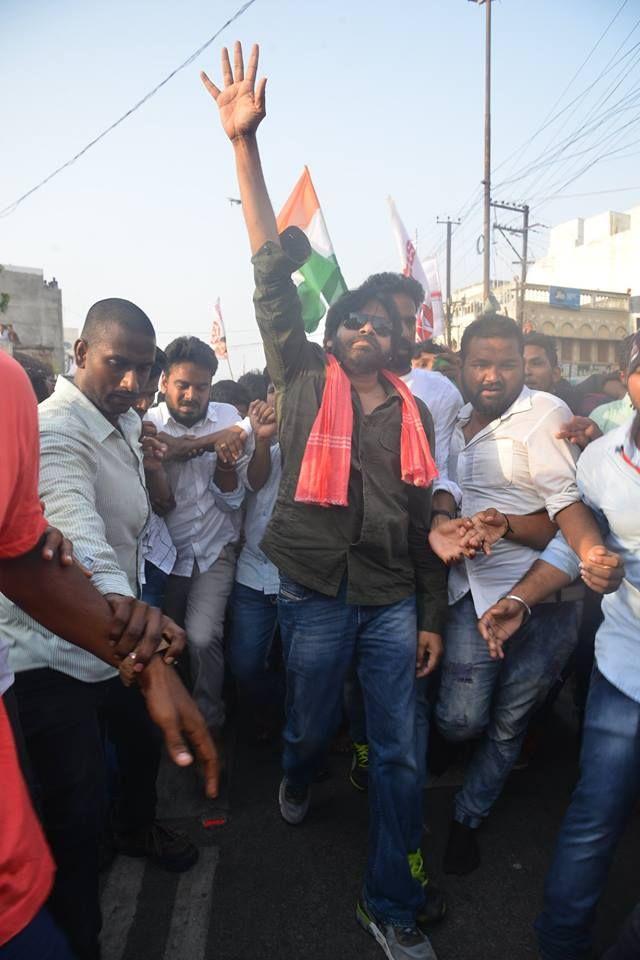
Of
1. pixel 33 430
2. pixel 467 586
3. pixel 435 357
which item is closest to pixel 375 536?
pixel 467 586

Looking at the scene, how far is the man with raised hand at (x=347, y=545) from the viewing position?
7.61 ft

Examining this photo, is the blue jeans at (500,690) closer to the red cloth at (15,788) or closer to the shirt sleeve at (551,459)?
the shirt sleeve at (551,459)

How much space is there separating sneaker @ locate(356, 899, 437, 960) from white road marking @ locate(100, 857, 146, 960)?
87 centimetres

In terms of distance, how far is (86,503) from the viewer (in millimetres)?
1937

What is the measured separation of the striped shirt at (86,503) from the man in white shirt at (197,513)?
3.09 feet

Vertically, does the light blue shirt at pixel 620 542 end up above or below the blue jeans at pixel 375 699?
above

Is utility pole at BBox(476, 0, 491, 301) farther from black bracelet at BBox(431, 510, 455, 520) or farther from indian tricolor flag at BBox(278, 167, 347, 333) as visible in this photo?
black bracelet at BBox(431, 510, 455, 520)

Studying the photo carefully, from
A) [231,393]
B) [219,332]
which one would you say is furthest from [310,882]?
[219,332]

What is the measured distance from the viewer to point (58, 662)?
77.9 inches

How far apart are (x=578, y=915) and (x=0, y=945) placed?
1.70 metres

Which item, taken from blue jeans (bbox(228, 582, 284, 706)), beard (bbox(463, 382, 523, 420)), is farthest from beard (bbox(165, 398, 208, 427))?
beard (bbox(463, 382, 523, 420))

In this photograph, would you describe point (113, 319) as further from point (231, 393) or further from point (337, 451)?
point (231, 393)

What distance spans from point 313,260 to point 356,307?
294cm

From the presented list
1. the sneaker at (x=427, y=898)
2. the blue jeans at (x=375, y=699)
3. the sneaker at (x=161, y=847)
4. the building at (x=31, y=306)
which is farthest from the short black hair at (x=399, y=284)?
the building at (x=31, y=306)
